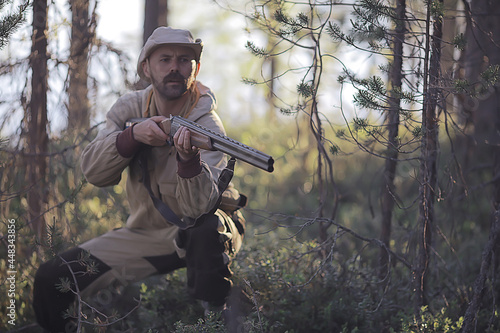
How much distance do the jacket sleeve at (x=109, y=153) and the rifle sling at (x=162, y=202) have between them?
5.3 inches

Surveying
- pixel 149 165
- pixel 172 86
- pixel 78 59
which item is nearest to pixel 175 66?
pixel 172 86

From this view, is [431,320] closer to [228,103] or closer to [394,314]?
[394,314]

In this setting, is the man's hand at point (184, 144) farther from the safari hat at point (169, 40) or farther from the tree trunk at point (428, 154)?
the tree trunk at point (428, 154)

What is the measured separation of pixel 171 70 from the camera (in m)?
3.61

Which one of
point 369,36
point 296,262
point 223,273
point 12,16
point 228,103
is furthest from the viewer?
point 228,103

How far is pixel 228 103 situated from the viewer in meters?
21.9

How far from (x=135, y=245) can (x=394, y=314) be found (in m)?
2.15

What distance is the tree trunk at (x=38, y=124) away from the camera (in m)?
4.29

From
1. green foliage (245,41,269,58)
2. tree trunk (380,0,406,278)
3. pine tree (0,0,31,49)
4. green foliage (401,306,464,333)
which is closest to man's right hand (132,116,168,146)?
green foliage (245,41,269,58)

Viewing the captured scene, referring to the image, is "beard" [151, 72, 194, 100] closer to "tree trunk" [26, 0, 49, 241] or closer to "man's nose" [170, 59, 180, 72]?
"man's nose" [170, 59, 180, 72]

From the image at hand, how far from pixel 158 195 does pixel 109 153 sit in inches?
19.2

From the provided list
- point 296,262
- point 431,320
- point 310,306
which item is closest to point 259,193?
point 296,262

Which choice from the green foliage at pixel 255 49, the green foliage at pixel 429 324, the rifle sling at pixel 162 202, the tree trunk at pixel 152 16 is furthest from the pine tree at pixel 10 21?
the green foliage at pixel 429 324

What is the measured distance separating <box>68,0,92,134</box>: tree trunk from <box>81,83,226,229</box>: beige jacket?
1.04m
